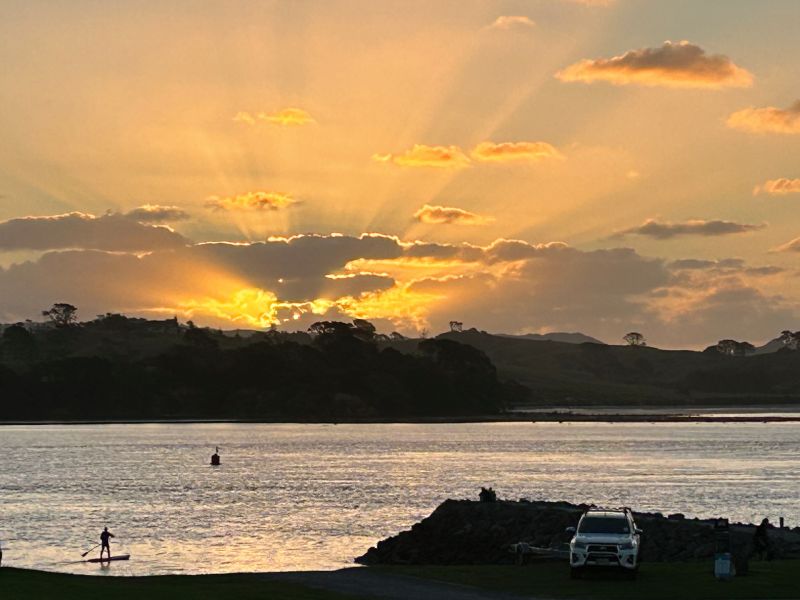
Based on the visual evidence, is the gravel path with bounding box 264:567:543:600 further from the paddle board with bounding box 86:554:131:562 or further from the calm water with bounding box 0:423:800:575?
the paddle board with bounding box 86:554:131:562

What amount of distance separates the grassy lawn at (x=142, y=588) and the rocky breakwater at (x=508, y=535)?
81.7 ft

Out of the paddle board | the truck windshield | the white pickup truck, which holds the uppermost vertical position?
the truck windshield

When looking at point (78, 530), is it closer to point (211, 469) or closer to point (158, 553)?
point (158, 553)

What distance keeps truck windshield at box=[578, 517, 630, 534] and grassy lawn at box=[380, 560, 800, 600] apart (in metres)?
1.54

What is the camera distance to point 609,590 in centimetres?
4353

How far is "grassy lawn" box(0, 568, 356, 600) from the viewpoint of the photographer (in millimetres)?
40594

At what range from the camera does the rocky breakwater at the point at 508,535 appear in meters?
65.3

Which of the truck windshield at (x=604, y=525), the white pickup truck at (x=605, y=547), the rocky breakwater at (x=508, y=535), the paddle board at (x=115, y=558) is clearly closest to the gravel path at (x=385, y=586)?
the white pickup truck at (x=605, y=547)

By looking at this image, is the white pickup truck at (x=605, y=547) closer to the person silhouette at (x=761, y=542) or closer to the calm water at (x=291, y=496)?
the person silhouette at (x=761, y=542)

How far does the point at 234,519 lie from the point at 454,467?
73709mm

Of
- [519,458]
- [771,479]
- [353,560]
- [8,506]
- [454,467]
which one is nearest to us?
[353,560]

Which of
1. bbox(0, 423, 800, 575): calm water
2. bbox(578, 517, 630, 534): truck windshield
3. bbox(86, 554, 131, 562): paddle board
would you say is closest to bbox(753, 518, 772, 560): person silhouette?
bbox(578, 517, 630, 534): truck windshield

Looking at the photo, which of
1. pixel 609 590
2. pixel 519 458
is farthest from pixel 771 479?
pixel 609 590

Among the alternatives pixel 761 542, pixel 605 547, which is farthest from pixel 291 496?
pixel 605 547
